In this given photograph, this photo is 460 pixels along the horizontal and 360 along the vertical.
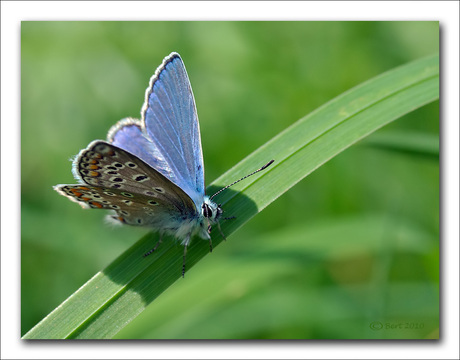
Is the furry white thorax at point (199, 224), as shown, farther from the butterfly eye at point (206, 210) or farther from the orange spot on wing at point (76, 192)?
the orange spot on wing at point (76, 192)

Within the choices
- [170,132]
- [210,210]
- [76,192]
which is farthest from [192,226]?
[76,192]

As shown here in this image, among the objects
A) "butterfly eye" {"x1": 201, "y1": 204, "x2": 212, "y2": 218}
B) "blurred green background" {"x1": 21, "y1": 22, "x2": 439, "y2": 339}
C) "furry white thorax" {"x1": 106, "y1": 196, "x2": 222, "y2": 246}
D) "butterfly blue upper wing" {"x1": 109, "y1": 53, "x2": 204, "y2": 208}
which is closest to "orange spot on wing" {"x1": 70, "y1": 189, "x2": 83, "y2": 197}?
"furry white thorax" {"x1": 106, "y1": 196, "x2": 222, "y2": 246}

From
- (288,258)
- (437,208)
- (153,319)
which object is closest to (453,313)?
(437,208)

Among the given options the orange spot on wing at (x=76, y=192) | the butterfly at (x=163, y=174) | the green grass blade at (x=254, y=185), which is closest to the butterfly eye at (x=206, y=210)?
the butterfly at (x=163, y=174)

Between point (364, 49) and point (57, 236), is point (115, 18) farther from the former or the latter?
point (364, 49)

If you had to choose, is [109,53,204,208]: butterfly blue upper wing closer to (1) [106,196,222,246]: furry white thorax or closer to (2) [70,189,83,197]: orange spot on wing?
(1) [106,196,222,246]: furry white thorax

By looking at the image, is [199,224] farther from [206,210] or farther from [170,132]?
[170,132]

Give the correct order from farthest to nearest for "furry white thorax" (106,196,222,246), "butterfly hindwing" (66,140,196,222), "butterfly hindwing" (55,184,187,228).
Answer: "furry white thorax" (106,196,222,246) < "butterfly hindwing" (55,184,187,228) < "butterfly hindwing" (66,140,196,222)
